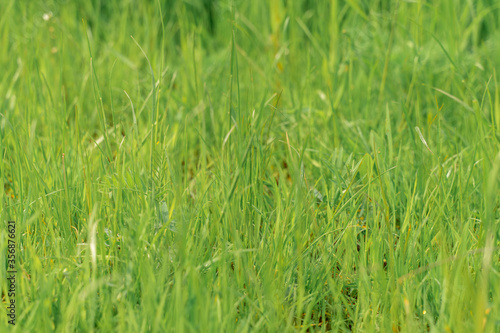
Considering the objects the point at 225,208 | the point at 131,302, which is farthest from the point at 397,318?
the point at 131,302

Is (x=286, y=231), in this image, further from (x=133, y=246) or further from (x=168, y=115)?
(x=168, y=115)

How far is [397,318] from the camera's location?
1.21 meters

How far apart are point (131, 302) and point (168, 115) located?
1.35m

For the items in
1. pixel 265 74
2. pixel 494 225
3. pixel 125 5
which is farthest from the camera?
pixel 125 5

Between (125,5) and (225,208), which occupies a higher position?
(125,5)

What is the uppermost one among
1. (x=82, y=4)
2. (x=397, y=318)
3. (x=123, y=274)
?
(x=82, y=4)

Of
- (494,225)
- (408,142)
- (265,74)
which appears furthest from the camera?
(265,74)

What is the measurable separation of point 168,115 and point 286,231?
3.84 ft

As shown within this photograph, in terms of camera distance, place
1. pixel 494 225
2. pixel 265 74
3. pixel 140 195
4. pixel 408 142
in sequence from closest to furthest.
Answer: pixel 494 225 < pixel 140 195 < pixel 408 142 < pixel 265 74

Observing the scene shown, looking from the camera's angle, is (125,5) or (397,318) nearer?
(397,318)

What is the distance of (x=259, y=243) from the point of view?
144cm

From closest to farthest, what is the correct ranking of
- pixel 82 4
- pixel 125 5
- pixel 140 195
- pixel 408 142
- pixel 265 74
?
pixel 140 195 → pixel 408 142 → pixel 265 74 → pixel 125 5 → pixel 82 4

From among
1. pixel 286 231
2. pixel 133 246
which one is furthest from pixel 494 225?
pixel 133 246

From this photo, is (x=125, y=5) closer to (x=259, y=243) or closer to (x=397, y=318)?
(x=259, y=243)
